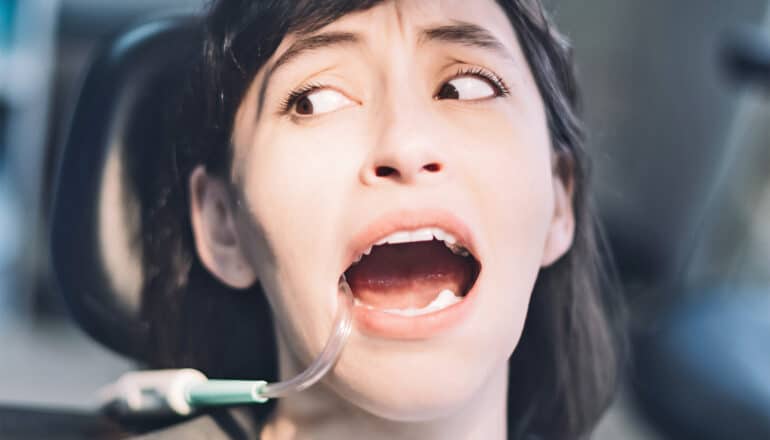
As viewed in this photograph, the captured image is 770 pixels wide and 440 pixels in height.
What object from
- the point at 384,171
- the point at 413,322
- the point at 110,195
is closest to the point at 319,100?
the point at 384,171

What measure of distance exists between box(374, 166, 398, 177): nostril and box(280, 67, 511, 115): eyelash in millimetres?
88

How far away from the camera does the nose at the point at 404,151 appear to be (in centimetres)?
64

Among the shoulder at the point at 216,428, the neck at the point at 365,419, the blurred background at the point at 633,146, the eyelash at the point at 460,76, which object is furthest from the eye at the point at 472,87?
the blurred background at the point at 633,146

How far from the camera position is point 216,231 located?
0.82 metres

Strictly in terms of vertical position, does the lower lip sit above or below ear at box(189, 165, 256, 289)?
below

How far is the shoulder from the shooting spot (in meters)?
0.80

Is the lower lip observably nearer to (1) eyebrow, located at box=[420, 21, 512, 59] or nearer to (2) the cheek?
(2) the cheek

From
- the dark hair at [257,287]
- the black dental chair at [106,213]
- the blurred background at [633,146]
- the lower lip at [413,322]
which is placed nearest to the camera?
the lower lip at [413,322]

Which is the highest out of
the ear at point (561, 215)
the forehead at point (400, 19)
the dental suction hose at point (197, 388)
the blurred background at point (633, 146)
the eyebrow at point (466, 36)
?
the forehead at point (400, 19)

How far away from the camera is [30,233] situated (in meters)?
2.27

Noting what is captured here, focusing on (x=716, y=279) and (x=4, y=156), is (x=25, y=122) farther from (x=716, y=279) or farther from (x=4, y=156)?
(x=716, y=279)

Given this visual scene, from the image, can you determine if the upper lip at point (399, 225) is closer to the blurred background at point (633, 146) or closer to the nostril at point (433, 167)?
the nostril at point (433, 167)

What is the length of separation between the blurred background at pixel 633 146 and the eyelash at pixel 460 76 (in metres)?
1.40

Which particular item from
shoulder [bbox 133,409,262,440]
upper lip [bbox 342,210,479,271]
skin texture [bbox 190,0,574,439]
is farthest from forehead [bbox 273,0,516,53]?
shoulder [bbox 133,409,262,440]
